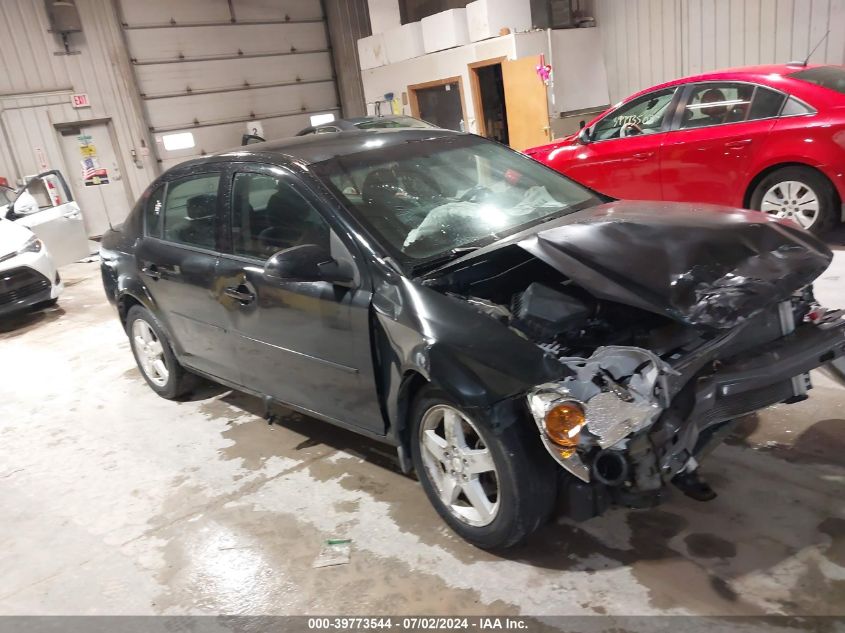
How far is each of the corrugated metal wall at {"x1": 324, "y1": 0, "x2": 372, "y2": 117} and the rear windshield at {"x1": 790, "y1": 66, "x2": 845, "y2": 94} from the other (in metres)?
9.61

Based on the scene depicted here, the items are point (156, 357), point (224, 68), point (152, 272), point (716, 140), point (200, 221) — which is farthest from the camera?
point (224, 68)

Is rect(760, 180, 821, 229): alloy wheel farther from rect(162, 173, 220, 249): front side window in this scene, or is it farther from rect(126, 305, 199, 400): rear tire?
rect(126, 305, 199, 400): rear tire

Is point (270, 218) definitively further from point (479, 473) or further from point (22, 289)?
point (22, 289)

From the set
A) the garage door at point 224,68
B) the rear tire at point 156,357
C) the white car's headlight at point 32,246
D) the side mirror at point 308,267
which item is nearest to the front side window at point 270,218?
the side mirror at point 308,267

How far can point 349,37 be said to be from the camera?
44.9 ft

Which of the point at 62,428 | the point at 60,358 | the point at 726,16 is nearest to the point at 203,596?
the point at 62,428

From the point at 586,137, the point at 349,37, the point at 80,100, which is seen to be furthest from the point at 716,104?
the point at 80,100

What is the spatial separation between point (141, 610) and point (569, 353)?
1.88 metres

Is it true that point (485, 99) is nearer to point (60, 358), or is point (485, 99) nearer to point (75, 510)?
point (60, 358)

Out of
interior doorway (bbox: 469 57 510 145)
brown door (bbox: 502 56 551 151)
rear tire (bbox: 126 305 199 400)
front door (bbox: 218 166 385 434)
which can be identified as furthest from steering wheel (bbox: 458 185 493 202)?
interior doorway (bbox: 469 57 510 145)

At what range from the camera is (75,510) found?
3311mm

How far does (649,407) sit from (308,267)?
1.40 m

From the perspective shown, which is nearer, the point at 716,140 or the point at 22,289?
the point at 716,140

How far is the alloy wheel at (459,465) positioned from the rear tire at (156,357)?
91.0 inches
